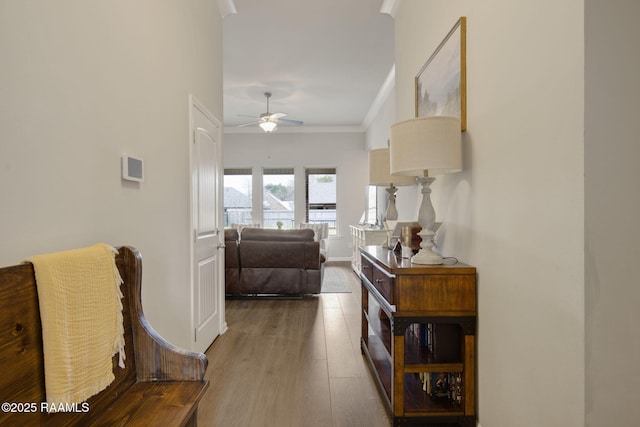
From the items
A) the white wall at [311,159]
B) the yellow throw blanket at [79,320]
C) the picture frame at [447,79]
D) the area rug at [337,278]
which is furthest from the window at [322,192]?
the yellow throw blanket at [79,320]

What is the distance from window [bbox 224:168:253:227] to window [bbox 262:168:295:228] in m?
0.38

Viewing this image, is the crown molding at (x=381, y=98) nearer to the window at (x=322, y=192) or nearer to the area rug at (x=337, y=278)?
the window at (x=322, y=192)

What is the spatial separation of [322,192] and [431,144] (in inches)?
278

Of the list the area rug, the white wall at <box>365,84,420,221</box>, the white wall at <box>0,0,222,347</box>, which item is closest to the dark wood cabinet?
the white wall at <box>0,0,222,347</box>

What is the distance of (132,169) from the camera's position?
1771 millimetres

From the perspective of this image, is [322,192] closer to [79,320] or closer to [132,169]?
[132,169]

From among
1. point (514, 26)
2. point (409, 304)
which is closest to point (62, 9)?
point (514, 26)

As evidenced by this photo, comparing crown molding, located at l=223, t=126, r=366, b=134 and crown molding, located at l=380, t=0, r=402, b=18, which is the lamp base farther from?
crown molding, located at l=223, t=126, r=366, b=134

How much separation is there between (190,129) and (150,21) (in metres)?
0.80

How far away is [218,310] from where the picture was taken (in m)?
3.46

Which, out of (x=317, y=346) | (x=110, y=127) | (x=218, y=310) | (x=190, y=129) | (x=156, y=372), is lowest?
(x=317, y=346)

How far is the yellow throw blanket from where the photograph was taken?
97 centimetres

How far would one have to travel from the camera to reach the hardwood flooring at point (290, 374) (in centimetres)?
206

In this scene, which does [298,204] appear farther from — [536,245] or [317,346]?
[536,245]
